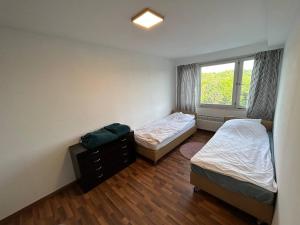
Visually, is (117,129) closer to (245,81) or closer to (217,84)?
(217,84)

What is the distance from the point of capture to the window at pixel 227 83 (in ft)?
10.4

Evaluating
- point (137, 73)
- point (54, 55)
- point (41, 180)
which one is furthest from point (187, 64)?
point (41, 180)

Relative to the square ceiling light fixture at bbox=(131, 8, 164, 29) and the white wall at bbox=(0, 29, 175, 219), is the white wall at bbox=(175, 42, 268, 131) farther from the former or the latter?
the square ceiling light fixture at bbox=(131, 8, 164, 29)

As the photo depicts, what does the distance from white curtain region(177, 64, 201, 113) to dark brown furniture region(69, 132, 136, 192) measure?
2355 mm

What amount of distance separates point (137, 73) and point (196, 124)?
2.32 m

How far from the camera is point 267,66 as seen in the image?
2.71 meters

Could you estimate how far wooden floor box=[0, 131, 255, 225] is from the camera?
157cm

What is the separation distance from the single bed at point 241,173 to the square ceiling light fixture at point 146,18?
1837 millimetres

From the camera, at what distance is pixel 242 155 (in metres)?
1.84

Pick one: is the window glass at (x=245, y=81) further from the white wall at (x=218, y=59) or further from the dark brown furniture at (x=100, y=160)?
the dark brown furniture at (x=100, y=160)

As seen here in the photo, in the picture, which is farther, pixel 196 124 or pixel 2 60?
pixel 196 124

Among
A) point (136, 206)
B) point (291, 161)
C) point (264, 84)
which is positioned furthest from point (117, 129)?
point (264, 84)

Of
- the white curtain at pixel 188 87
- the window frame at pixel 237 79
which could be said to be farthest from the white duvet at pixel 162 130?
the window frame at pixel 237 79

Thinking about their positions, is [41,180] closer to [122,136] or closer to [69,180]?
[69,180]
